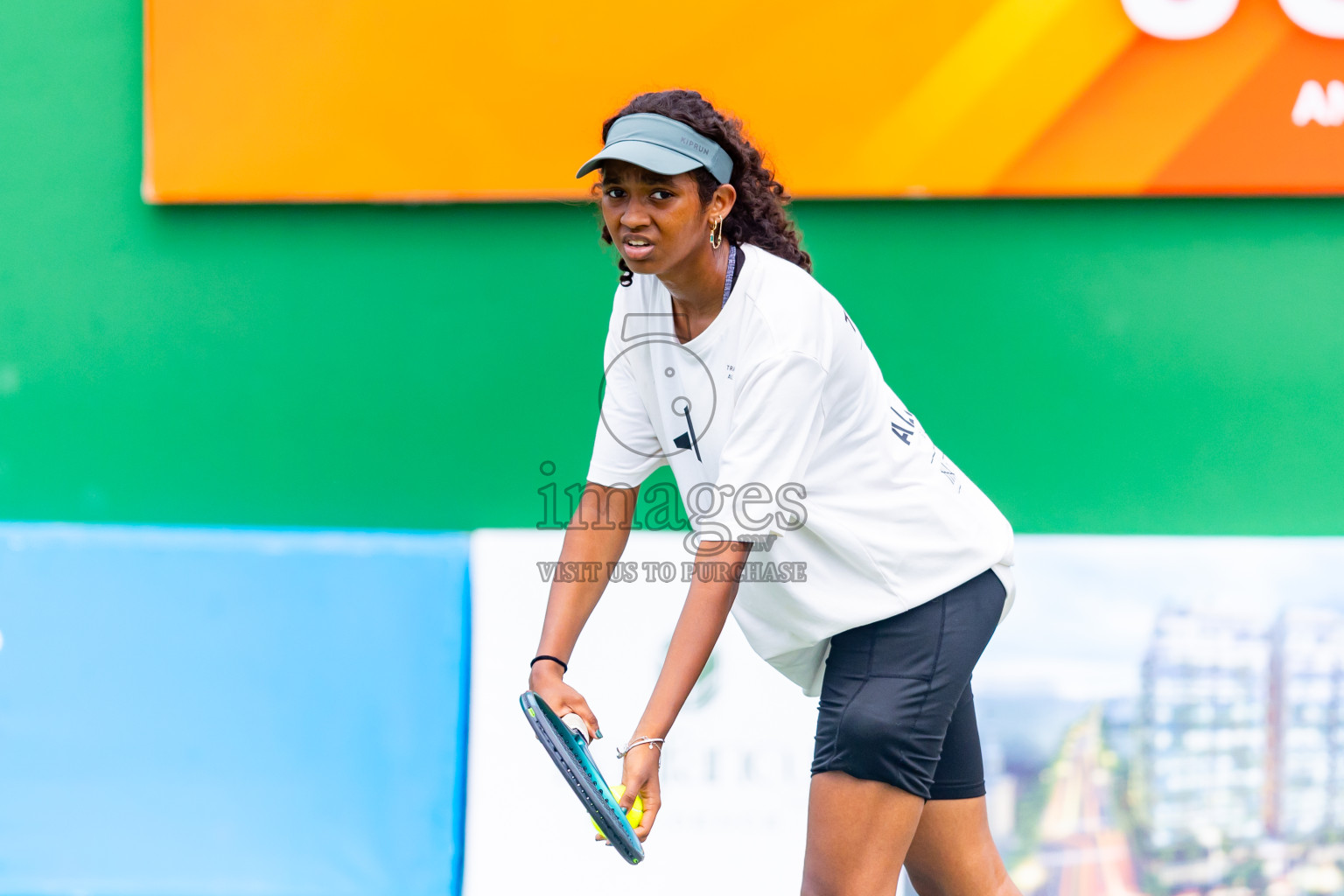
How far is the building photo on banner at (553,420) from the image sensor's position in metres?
2.77

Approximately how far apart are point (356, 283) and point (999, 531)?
181 centimetres

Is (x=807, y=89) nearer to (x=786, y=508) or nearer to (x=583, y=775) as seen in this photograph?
(x=786, y=508)

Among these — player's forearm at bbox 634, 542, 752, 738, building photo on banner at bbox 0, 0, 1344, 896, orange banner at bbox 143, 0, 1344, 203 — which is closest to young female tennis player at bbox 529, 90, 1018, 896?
player's forearm at bbox 634, 542, 752, 738

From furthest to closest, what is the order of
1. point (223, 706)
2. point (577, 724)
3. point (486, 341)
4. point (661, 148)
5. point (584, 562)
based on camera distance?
point (486, 341) → point (223, 706) → point (584, 562) → point (577, 724) → point (661, 148)

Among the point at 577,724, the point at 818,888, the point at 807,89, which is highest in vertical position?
the point at 807,89

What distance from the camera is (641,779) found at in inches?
62.8

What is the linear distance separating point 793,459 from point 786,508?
10 cm

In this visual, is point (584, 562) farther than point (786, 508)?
Yes

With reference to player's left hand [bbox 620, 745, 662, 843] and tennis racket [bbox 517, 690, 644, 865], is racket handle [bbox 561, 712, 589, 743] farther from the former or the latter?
player's left hand [bbox 620, 745, 662, 843]

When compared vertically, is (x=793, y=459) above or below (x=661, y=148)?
below

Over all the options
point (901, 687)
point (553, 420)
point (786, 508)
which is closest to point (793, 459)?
point (786, 508)

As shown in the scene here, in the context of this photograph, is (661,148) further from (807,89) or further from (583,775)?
(807,89)

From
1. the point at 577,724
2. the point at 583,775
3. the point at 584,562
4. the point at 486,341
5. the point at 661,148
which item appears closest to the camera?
the point at 583,775

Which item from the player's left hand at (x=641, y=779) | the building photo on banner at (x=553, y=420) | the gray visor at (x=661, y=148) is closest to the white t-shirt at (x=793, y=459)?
the gray visor at (x=661, y=148)
